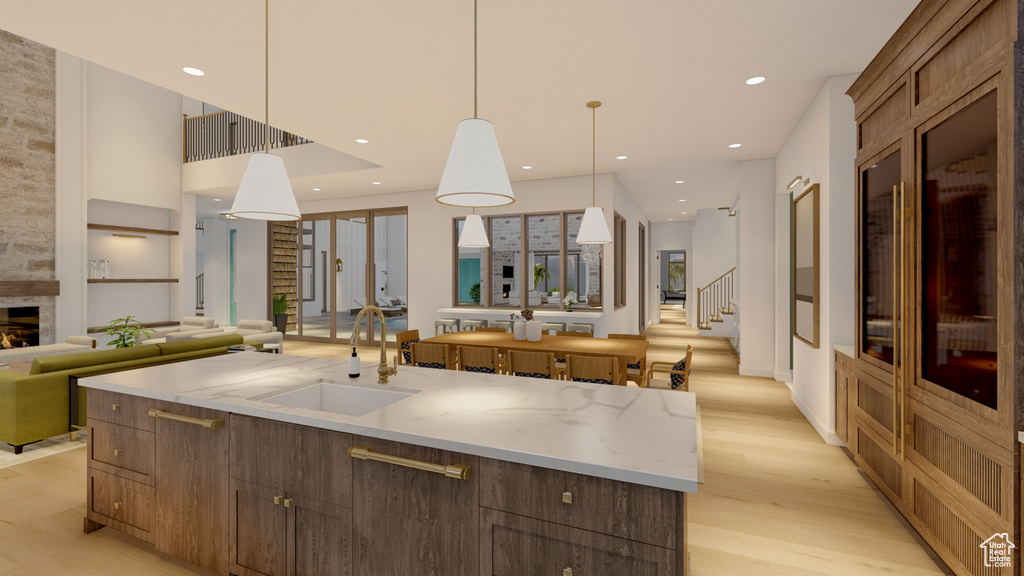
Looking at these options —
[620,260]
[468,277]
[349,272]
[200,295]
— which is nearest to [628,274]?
[620,260]

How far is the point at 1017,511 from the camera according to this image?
62.9 inches

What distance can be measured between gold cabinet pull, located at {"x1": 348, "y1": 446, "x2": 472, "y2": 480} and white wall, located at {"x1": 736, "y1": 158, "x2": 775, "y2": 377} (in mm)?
5929

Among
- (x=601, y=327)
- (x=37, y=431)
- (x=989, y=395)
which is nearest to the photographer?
(x=989, y=395)

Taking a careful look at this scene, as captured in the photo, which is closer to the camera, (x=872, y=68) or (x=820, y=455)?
(x=872, y=68)

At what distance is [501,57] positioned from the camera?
11.1ft

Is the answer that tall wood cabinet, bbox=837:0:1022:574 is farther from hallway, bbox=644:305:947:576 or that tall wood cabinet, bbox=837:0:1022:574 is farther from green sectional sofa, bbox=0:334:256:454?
green sectional sofa, bbox=0:334:256:454

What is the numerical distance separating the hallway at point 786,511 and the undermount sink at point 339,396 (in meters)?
1.68

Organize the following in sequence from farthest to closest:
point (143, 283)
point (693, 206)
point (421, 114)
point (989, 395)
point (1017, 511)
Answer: point (693, 206) < point (143, 283) < point (421, 114) < point (989, 395) < point (1017, 511)

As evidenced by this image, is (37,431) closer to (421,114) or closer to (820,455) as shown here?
(421,114)

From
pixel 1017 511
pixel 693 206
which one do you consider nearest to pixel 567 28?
pixel 1017 511

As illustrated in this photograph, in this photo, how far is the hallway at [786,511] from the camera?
222 cm

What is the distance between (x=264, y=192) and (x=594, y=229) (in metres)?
2.95

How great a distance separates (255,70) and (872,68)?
14.4 feet

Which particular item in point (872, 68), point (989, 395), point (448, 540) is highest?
point (872, 68)
